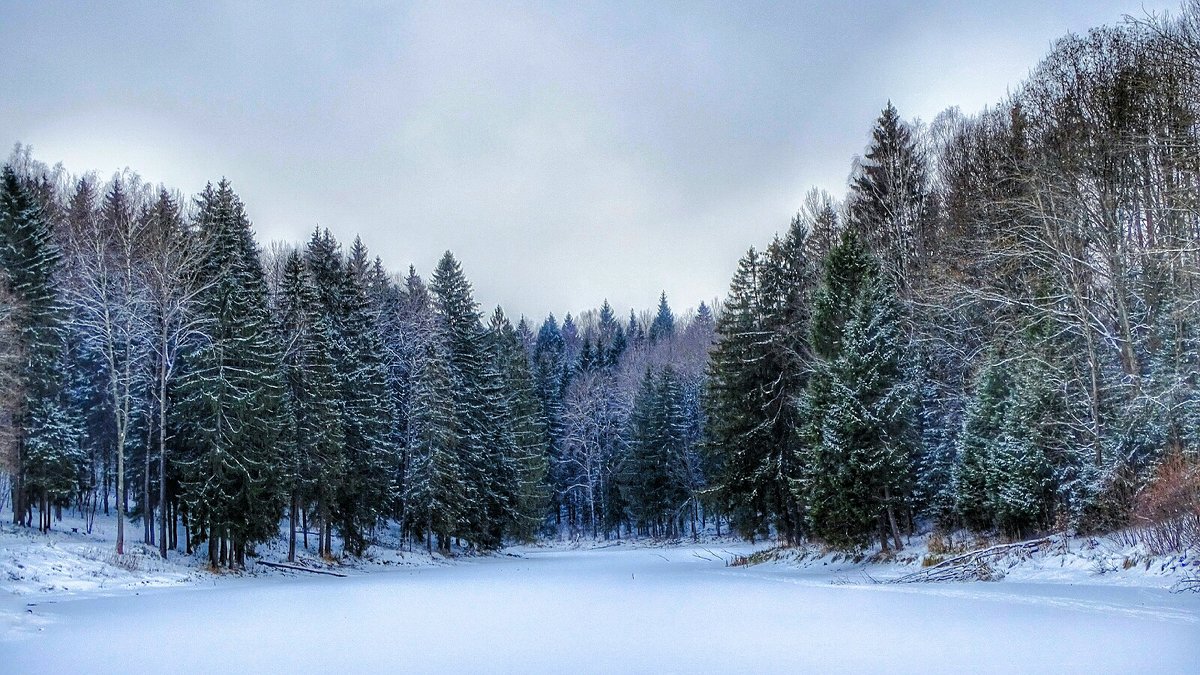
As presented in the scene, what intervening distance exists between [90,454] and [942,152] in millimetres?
40472

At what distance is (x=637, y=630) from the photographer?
392 inches

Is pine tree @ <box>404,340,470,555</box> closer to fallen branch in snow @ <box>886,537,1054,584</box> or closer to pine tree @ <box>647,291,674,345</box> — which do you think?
fallen branch in snow @ <box>886,537,1054,584</box>

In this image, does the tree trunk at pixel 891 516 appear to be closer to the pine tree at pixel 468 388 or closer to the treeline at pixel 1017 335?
the treeline at pixel 1017 335

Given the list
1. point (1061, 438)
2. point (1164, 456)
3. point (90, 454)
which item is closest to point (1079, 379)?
point (1061, 438)

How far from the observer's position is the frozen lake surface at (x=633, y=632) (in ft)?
23.9

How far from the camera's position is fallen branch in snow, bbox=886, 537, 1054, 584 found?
1560 cm

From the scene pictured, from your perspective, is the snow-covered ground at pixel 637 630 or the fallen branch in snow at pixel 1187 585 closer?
the snow-covered ground at pixel 637 630

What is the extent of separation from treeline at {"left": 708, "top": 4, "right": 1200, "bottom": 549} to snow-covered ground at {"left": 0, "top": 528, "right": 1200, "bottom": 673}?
12.2 ft

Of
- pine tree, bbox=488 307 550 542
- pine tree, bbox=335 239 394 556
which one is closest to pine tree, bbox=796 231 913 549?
pine tree, bbox=335 239 394 556

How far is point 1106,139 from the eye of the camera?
1673 cm

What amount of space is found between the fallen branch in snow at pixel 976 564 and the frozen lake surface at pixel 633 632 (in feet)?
2.79

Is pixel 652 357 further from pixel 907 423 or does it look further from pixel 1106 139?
pixel 1106 139

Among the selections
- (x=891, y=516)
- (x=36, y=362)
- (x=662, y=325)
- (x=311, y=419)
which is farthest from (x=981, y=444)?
(x=662, y=325)

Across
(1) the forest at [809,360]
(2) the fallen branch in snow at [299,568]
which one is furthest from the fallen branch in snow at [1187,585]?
(2) the fallen branch in snow at [299,568]
